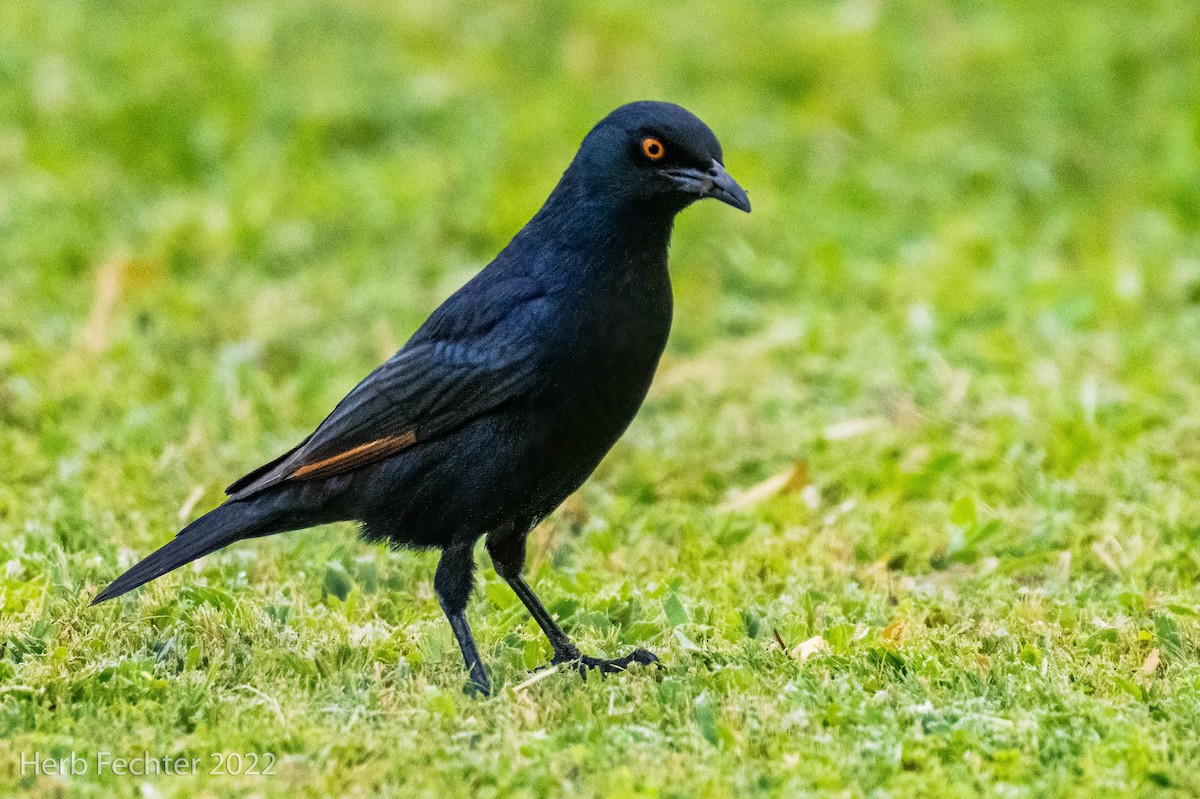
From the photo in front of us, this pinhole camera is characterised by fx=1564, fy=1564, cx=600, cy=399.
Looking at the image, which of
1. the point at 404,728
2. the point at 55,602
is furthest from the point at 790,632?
the point at 55,602

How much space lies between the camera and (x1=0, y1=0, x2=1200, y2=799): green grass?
3998 millimetres

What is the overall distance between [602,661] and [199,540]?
48.2 inches

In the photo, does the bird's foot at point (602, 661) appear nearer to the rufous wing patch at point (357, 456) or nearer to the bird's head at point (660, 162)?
the rufous wing patch at point (357, 456)

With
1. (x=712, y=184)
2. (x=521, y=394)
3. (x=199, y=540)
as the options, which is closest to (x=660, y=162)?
(x=712, y=184)

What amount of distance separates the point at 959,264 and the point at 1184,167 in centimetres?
164

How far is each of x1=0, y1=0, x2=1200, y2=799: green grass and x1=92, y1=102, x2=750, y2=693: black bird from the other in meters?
0.31

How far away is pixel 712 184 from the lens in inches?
178

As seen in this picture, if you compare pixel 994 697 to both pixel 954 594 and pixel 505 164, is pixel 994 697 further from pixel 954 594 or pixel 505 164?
A: pixel 505 164

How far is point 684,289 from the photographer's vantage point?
8.48m

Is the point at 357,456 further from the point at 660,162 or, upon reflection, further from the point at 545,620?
the point at 660,162

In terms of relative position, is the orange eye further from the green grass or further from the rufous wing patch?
the green grass

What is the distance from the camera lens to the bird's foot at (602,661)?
4.40m

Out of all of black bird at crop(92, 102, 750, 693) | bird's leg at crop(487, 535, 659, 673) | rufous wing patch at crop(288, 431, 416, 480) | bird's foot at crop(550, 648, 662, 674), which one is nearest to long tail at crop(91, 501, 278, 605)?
black bird at crop(92, 102, 750, 693)

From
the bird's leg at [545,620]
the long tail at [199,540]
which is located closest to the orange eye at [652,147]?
the bird's leg at [545,620]
